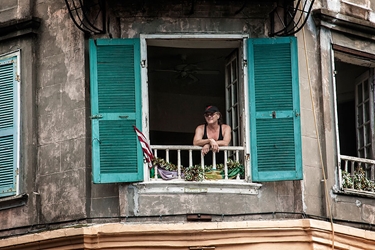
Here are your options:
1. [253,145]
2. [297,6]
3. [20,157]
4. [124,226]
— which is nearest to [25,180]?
[20,157]

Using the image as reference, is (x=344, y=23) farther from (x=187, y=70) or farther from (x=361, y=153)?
(x=187, y=70)

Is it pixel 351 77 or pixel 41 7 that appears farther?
pixel 351 77

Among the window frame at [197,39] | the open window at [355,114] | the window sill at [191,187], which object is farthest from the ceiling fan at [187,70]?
the window sill at [191,187]

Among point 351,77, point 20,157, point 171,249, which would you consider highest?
point 351,77

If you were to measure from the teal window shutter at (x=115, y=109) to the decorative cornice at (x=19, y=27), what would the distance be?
3.38 feet

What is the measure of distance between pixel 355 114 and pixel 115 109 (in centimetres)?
376

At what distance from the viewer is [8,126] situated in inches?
661

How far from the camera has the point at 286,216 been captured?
52.9 ft

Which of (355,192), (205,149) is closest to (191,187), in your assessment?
(205,149)

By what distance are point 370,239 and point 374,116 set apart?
204cm

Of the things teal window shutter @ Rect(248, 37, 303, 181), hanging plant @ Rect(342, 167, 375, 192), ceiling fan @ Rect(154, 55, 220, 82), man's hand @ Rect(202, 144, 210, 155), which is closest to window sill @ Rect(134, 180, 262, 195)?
teal window shutter @ Rect(248, 37, 303, 181)

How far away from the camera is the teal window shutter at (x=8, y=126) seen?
16656mm

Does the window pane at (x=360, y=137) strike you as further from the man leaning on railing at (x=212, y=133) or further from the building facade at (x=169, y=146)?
the man leaning on railing at (x=212, y=133)

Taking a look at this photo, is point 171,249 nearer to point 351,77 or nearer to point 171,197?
point 171,197
